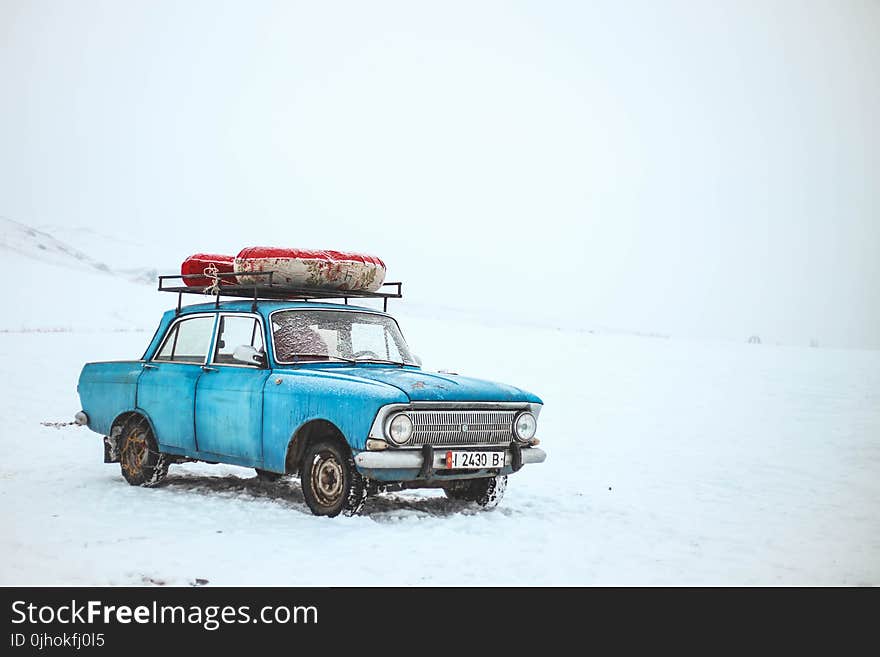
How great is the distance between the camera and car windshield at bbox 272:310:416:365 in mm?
8711

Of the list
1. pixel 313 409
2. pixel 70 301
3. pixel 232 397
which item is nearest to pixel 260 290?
pixel 232 397

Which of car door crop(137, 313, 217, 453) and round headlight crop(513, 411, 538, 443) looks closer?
round headlight crop(513, 411, 538, 443)

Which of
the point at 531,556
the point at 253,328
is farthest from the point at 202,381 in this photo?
the point at 531,556

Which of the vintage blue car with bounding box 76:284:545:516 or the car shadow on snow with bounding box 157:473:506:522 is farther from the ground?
the vintage blue car with bounding box 76:284:545:516

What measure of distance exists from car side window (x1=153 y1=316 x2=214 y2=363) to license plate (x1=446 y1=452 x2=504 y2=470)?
10.1ft

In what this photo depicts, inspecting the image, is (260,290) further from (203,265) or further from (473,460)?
(473,460)

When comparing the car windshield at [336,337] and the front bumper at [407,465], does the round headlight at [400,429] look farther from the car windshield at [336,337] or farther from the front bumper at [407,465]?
the car windshield at [336,337]

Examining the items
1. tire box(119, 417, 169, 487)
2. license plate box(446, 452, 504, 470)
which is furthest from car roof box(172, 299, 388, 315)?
license plate box(446, 452, 504, 470)

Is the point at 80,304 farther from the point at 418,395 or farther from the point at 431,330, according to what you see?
the point at 418,395

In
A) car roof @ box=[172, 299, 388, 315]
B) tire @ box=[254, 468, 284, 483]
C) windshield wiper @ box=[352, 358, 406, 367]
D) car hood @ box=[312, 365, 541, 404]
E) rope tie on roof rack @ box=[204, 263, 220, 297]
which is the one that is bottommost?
tire @ box=[254, 468, 284, 483]

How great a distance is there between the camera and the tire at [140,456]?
982cm

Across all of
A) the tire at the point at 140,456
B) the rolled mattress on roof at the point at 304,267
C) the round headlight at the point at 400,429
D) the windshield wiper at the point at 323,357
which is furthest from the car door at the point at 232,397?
the round headlight at the point at 400,429

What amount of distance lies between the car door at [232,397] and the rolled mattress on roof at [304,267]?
467 mm

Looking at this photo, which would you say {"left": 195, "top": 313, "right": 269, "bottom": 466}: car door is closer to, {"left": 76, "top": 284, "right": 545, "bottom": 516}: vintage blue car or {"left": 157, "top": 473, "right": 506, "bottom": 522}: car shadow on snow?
{"left": 76, "top": 284, "right": 545, "bottom": 516}: vintage blue car
